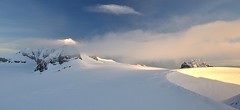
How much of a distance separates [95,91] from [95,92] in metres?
0.30

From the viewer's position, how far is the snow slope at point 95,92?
2397cm

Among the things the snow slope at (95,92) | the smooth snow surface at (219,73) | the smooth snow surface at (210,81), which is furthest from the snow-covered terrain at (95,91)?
the smooth snow surface at (219,73)

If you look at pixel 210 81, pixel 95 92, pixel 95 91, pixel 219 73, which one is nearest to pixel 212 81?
pixel 210 81

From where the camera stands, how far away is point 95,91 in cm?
2802

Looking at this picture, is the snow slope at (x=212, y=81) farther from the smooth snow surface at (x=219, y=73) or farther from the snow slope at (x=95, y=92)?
the snow slope at (x=95, y=92)

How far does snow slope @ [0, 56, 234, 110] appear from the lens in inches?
944

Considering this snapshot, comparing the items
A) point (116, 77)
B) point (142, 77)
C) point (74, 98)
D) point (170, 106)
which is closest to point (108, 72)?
point (116, 77)

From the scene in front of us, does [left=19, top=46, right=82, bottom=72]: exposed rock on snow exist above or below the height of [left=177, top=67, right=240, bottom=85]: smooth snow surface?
above

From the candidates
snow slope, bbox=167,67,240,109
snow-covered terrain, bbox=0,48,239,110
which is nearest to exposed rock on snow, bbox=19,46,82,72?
snow-covered terrain, bbox=0,48,239,110

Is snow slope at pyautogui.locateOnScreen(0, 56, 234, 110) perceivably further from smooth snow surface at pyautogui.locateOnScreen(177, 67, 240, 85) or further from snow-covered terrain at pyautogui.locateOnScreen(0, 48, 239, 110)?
smooth snow surface at pyautogui.locateOnScreen(177, 67, 240, 85)

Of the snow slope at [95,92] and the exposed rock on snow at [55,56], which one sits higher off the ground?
the exposed rock on snow at [55,56]

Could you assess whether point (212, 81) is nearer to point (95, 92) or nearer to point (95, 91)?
point (95, 91)

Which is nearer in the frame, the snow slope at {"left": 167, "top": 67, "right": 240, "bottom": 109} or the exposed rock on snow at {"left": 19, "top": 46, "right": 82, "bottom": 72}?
the snow slope at {"left": 167, "top": 67, "right": 240, "bottom": 109}

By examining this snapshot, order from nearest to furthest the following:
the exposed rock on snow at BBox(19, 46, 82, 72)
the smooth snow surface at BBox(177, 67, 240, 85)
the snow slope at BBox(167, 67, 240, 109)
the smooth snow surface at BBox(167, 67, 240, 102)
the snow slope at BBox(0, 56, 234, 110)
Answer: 1. the snow slope at BBox(0, 56, 234, 110)
2. the snow slope at BBox(167, 67, 240, 109)
3. the smooth snow surface at BBox(167, 67, 240, 102)
4. the smooth snow surface at BBox(177, 67, 240, 85)
5. the exposed rock on snow at BBox(19, 46, 82, 72)
